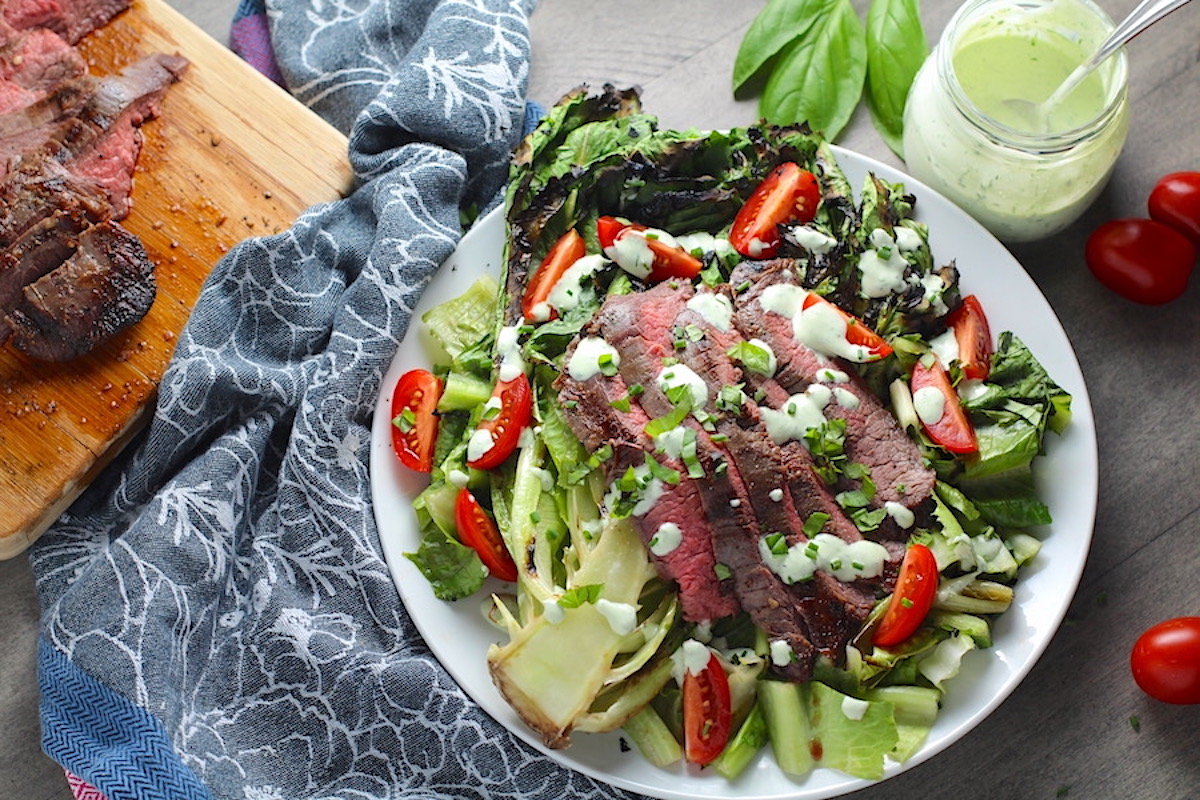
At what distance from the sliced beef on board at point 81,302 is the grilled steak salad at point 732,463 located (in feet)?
3.37

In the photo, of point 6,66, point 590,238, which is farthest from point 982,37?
point 6,66

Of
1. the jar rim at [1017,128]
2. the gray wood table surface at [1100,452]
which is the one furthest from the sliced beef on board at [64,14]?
the jar rim at [1017,128]

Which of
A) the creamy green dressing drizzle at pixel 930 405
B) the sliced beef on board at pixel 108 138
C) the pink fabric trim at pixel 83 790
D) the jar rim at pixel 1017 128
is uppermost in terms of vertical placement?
the jar rim at pixel 1017 128

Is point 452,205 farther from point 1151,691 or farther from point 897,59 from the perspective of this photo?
point 1151,691

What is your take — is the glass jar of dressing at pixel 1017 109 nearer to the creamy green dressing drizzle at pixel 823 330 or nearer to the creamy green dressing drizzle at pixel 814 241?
the creamy green dressing drizzle at pixel 814 241

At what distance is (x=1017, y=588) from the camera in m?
3.94

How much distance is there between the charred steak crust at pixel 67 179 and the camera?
417 centimetres

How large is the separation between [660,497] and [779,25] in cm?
206

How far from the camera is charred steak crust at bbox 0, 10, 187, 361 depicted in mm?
4172

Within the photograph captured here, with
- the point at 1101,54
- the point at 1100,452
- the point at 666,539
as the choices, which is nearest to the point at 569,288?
the point at 666,539

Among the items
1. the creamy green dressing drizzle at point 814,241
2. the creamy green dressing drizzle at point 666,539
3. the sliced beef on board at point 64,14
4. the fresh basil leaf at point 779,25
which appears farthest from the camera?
the fresh basil leaf at point 779,25

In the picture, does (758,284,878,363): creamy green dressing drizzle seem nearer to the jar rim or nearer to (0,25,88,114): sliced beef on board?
the jar rim

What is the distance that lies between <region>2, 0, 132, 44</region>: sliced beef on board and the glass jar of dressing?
3054mm

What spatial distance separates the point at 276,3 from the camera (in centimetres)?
482
